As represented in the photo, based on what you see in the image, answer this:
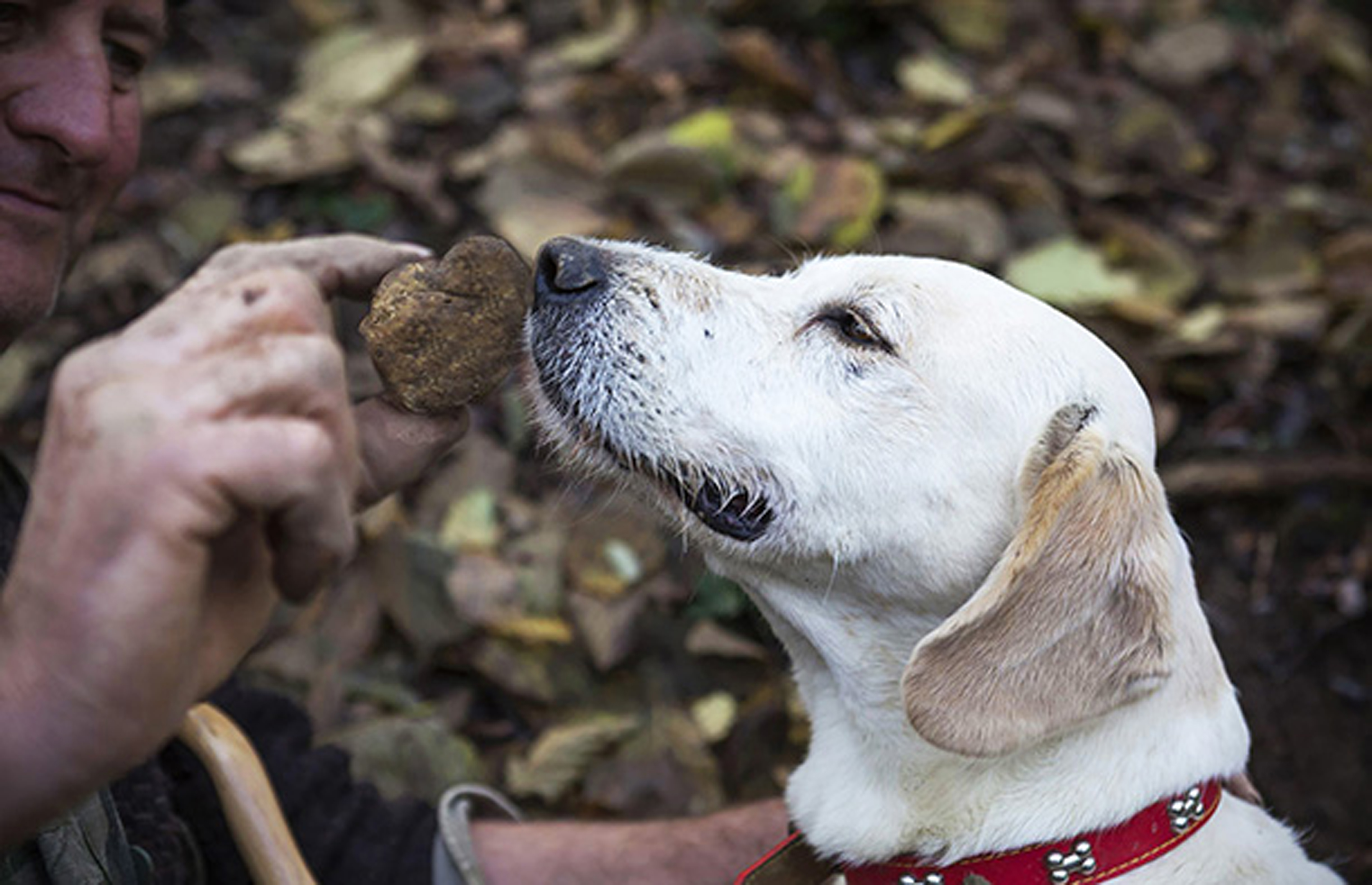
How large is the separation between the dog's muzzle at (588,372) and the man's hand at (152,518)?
0.79 meters

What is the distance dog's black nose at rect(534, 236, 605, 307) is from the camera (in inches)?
81.7

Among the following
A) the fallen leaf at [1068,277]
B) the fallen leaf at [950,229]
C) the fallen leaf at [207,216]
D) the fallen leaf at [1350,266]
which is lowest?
the fallen leaf at [1350,266]

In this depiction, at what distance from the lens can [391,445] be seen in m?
1.71

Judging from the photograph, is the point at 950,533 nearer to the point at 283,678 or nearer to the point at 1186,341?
the point at 283,678

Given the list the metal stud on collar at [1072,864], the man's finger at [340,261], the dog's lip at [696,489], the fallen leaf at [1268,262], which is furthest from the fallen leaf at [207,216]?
the fallen leaf at [1268,262]

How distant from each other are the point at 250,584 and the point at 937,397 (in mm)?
1104

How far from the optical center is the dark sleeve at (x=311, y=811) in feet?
7.30

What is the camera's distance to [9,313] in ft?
6.59

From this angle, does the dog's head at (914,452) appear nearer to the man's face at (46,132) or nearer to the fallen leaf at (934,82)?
the man's face at (46,132)

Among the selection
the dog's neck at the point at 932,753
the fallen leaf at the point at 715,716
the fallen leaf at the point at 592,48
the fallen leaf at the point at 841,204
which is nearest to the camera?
the dog's neck at the point at 932,753

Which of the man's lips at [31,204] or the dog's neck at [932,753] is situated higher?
the man's lips at [31,204]

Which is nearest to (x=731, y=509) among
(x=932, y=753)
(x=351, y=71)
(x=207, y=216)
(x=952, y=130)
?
(x=932, y=753)

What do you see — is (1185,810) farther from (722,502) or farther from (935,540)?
(722,502)

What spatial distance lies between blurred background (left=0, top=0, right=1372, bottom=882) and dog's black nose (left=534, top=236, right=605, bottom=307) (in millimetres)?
345
